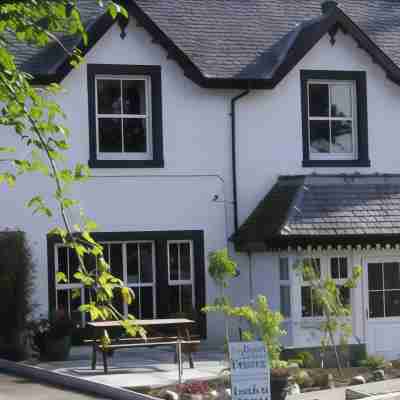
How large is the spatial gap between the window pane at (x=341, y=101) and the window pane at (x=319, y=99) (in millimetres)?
135

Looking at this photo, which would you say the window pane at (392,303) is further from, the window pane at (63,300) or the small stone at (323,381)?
the window pane at (63,300)

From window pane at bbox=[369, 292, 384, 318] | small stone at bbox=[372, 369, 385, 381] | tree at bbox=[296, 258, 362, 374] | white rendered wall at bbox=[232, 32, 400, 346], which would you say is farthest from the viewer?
white rendered wall at bbox=[232, 32, 400, 346]

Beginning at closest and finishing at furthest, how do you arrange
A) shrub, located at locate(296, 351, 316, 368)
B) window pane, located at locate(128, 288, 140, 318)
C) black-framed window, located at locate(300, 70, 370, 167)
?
shrub, located at locate(296, 351, 316, 368), window pane, located at locate(128, 288, 140, 318), black-framed window, located at locate(300, 70, 370, 167)

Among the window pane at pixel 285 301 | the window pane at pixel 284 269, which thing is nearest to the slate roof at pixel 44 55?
the window pane at pixel 284 269

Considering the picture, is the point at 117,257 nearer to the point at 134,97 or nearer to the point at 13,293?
the point at 13,293

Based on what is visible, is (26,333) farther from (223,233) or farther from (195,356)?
(223,233)

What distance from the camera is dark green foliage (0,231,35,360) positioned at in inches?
755

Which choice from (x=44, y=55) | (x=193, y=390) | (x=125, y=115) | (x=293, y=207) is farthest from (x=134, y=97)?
(x=193, y=390)

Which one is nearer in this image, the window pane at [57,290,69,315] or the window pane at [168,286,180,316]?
the window pane at [57,290,69,315]

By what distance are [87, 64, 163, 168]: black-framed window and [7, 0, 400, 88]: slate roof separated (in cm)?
79

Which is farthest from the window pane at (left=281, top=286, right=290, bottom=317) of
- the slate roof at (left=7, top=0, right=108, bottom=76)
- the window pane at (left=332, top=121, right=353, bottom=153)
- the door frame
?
the slate roof at (left=7, top=0, right=108, bottom=76)

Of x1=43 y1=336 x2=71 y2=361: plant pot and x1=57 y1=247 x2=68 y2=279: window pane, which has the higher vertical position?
x1=57 y1=247 x2=68 y2=279: window pane

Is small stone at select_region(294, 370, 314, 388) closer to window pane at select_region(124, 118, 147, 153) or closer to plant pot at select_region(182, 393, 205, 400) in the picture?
plant pot at select_region(182, 393, 205, 400)

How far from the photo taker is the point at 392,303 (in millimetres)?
20406
